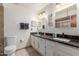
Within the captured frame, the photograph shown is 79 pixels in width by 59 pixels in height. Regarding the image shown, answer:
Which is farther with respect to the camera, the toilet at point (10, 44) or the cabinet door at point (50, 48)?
the toilet at point (10, 44)

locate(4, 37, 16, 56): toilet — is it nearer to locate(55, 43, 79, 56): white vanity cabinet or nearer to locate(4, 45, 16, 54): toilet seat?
locate(4, 45, 16, 54): toilet seat

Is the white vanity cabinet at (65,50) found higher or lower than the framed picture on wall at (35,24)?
lower

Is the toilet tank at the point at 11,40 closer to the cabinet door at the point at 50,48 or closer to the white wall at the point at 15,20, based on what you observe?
the white wall at the point at 15,20

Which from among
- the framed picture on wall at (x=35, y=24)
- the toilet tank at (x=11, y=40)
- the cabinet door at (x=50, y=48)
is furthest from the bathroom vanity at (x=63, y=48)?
the toilet tank at (x=11, y=40)

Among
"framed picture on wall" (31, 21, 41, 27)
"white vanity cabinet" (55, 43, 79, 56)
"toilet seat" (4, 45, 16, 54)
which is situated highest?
"framed picture on wall" (31, 21, 41, 27)

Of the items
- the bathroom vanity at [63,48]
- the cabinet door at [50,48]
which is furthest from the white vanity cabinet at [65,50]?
the cabinet door at [50,48]

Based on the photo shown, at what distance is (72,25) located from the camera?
2.36 metres

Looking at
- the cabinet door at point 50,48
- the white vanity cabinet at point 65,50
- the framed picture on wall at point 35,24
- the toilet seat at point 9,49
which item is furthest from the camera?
the framed picture on wall at point 35,24

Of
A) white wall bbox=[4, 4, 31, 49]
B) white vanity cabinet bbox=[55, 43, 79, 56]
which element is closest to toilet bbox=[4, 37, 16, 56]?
white wall bbox=[4, 4, 31, 49]

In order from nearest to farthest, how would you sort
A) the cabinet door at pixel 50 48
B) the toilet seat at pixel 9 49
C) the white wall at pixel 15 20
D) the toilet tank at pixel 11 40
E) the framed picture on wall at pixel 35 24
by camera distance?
the cabinet door at pixel 50 48 → the toilet seat at pixel 9 49 → the white wall at pixel 15 20 → the toilet tank at pixel 11 40 → the framed picture on wall at pixel 35 24

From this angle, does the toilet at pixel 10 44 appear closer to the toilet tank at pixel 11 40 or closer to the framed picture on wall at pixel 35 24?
the toilet tank at pixel 11 40

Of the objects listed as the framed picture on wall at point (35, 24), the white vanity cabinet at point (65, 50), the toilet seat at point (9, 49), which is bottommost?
the toilet seat at point (9, 49)

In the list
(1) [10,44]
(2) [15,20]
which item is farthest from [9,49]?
(2) [15,20]

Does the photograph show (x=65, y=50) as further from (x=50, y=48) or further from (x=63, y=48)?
(x=50, y=48)
